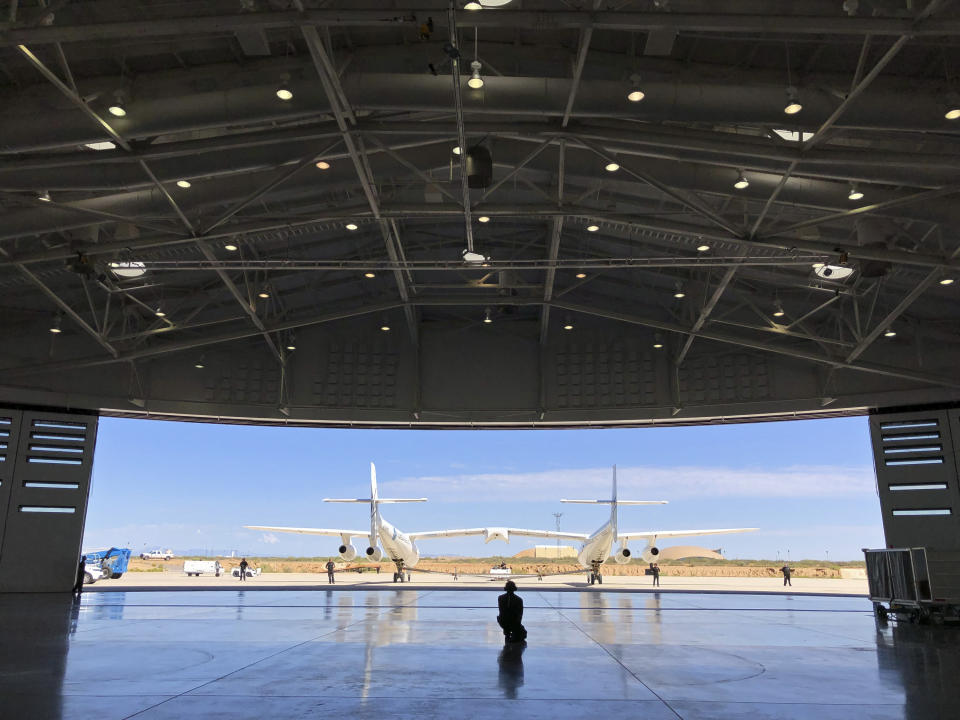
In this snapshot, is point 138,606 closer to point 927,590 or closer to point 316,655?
point 316,655

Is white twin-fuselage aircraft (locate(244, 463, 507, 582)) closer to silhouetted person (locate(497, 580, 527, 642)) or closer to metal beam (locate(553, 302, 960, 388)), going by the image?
metal beam (locate(553, 302, 960, 388))

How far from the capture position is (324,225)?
74.8 ft

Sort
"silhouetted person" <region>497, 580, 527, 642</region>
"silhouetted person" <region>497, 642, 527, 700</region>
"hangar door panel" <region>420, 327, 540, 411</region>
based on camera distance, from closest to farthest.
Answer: "silhouetted person" <region>497, 642, 527, 700</region>
"silhouetted person" <region>497, 580, 527, 642</region>
"hangar door panel" <region>420, 327, 540, 411</region>

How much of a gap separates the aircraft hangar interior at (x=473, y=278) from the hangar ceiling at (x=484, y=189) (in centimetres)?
9

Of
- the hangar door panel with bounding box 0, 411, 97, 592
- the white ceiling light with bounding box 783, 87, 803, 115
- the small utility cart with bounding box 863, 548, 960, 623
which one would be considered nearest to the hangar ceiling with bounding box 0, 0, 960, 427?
the white ceiling light with bounding box 783, 87, 803, 115

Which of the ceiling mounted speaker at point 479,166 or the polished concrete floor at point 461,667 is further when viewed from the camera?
the ceiling mounted speaker at point 479,166

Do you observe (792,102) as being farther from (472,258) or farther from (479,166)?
(472,258)

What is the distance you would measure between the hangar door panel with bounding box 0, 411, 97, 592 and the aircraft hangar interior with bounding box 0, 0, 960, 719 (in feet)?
0.40

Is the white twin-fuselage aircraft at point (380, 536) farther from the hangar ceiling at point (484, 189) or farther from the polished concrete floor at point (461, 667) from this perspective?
the polished concrete floor at point (461, 667)

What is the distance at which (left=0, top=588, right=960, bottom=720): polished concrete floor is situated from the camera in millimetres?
7320

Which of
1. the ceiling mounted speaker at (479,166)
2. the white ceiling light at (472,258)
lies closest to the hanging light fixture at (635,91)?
the ceiling mounted speaker at (479,166)

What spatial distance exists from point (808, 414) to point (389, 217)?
22.3 metres

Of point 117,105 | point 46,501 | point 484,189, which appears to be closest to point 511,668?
point 117,105

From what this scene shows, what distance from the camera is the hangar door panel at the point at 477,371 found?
3353cm
